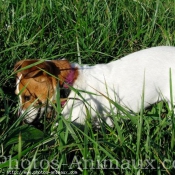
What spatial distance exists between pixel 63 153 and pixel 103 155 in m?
0.29

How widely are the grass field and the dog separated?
0.45 ft

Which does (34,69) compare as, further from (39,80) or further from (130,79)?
(130,79)

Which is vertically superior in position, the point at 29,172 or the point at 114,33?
the point at 114,33

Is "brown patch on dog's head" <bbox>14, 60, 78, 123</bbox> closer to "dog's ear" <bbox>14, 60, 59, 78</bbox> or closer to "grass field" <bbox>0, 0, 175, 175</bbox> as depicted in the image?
"dog's ear" <bbox>14, 60, 59, 78</bbox>

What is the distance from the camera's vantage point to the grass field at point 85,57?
2.59m

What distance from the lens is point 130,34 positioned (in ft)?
15.6

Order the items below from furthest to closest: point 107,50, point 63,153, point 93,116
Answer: point 107,50 < point 93,116 < point 63,153

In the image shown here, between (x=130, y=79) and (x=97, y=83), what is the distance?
34 cm

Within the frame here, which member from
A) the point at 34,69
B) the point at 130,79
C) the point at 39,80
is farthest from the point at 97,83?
the point at 34,69

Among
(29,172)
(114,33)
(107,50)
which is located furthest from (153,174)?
(114,33)

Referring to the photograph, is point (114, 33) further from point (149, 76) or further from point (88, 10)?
point (149, 76)

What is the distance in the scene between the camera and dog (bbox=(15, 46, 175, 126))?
325 centimetres

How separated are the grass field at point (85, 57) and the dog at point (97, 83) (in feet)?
0.45

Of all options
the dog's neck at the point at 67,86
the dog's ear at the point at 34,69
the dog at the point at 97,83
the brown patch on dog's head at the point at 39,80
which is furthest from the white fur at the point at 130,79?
the dog's ear at the point at 34,69
